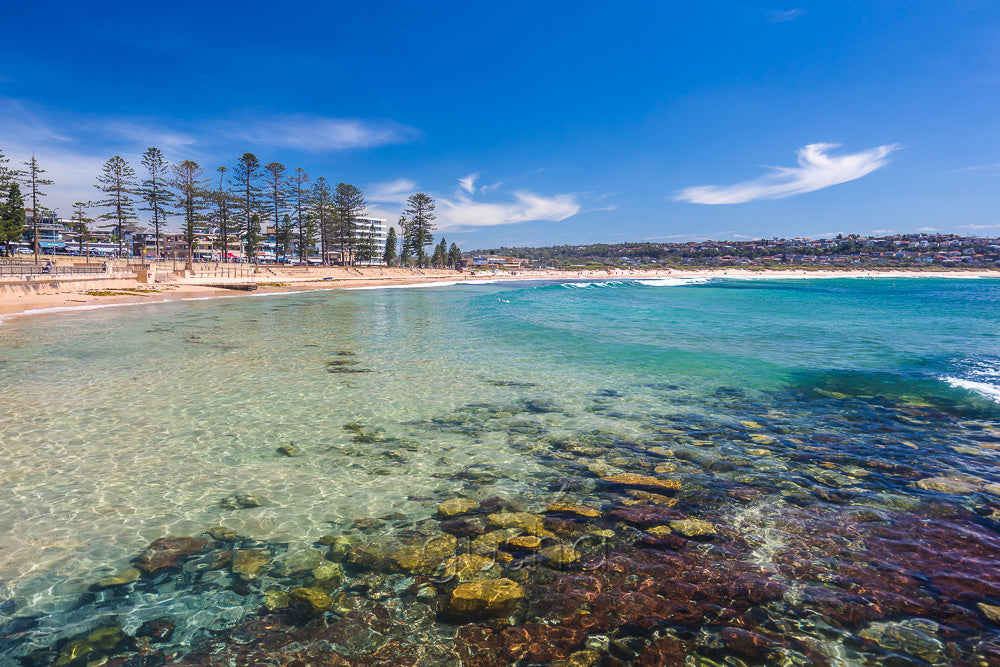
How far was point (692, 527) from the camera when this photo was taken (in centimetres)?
447

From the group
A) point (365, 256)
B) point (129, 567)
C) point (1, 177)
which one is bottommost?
point (129, 567)

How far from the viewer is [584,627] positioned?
3176mm

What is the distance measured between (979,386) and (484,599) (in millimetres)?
12844

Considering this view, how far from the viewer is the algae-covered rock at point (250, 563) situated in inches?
150

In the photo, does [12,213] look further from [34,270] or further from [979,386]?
[979,386]

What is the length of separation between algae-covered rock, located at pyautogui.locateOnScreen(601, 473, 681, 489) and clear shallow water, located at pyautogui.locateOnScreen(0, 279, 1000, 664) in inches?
7.3

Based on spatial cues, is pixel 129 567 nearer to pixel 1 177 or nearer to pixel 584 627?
pixel 584 627

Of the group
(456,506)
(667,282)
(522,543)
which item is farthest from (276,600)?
(667,282)

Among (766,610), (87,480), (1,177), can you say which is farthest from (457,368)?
(1,177)

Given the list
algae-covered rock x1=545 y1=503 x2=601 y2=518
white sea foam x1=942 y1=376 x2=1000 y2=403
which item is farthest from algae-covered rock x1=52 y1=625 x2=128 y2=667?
white sea foam x1=942 y1=376 x2=1000 y2=403

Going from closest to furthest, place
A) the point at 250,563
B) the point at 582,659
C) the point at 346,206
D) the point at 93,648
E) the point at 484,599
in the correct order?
the point at 582,659 < the point at 93,648 < the point at 484,599 < the point at 250,563 < the point at 346,206

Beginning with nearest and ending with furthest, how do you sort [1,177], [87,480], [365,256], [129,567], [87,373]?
1. [129,567]
2. [87,480]
3. [87,373]
4. [1,177]
5. [365,256]

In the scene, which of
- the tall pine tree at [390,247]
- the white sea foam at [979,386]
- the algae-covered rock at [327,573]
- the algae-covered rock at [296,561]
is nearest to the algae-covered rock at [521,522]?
the algae-covered rock at [327,573]

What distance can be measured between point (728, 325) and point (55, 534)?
24.1 metres
